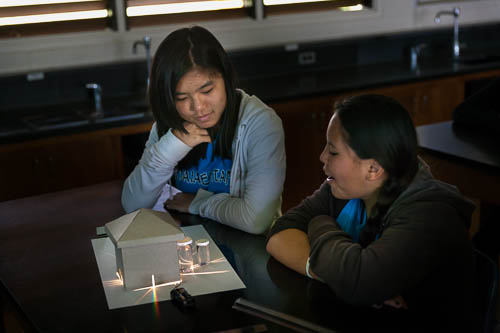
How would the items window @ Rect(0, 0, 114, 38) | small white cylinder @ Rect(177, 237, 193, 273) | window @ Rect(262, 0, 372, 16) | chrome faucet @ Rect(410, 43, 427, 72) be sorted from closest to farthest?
small white cylinder @ Rect(177, 237, 193, 273), window @ Rect(0, 0, 114, 38), window @ Rect(262, 0, 372, 16), chrome faucet @ Rect(410, 43, 427, 72)

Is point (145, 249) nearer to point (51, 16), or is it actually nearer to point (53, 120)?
point (53, 120)

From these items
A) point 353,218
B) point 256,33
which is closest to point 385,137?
point 353,218

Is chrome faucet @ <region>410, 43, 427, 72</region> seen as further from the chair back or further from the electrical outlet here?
the chair back

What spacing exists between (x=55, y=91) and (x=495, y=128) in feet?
7.26

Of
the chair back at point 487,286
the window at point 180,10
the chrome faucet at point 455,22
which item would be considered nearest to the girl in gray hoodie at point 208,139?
the chair back at point 487,286

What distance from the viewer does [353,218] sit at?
4.63ft

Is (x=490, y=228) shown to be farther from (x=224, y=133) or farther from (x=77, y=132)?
(x=77, y=132)

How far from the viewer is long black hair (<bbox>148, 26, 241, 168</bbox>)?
66.5 inches

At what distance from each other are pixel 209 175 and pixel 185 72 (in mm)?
350

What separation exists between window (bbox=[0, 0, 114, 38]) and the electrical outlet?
4.04ft

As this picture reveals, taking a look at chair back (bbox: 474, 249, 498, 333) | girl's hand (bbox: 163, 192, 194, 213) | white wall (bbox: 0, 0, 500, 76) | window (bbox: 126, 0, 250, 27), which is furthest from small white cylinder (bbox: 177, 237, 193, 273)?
window (bbox: 126, 0, 250, 27)

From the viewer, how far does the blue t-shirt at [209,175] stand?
6.08 feet

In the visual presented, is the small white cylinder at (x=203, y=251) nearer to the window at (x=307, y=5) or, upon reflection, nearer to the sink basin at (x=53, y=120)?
the sink basin at (x=53, y=120)

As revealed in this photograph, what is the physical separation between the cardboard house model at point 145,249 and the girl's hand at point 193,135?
19.8 inches
